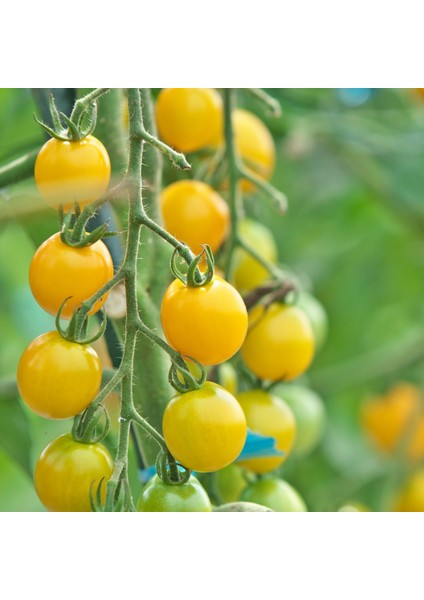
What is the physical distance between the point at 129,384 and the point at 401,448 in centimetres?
78

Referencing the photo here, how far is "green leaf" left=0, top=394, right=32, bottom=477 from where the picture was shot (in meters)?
0.50

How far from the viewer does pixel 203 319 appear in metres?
0.40

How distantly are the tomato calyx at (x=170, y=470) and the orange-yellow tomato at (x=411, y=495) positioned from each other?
2.09 feet

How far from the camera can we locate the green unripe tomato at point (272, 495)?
1.77ft

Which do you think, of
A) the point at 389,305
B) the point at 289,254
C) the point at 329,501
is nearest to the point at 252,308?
the point at 329,501

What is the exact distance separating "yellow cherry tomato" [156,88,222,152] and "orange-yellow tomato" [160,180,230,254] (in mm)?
28

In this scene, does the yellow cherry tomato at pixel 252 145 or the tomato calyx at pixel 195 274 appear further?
the yellow cherry tomato at pixel 252 145

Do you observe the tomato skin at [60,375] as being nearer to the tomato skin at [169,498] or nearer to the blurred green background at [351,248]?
the tomato skin at [169,498]

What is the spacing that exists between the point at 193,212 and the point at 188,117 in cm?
7

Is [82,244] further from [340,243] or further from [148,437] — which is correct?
[340,243]

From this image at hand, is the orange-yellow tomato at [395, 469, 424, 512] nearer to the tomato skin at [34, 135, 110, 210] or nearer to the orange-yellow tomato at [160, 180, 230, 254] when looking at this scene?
the orange-yellow tomato at [160, 180, 230, 254]

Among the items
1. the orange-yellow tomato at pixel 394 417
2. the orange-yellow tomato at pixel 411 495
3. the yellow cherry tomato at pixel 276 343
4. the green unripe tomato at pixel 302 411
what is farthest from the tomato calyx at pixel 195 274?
the orange-yellow tomato at pixel 394 417

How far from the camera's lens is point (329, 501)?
0.95m

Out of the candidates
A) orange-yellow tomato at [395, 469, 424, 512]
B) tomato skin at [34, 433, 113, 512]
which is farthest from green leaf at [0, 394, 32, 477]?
Result: orange-yellow tomato at [395, 469, 424, 512]
